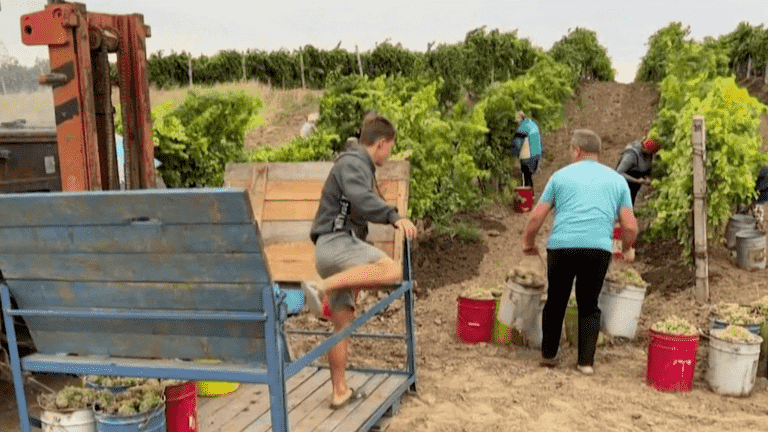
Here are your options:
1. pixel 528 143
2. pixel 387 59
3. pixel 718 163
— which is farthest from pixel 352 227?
pixel 387 59

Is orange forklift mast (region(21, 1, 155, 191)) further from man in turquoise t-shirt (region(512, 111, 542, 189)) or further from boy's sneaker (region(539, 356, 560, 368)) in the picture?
man in turquoise t-shirt (region(512, 111, 542, 189))

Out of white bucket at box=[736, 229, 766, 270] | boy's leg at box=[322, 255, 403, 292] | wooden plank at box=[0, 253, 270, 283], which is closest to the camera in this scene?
wooden plank at box=[0, 253, 270, 283]

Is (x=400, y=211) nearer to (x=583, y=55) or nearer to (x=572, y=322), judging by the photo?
(x=572, y=322)

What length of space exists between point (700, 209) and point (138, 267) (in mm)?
5504

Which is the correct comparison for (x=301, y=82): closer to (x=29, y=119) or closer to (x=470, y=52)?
(x=470, y=52)

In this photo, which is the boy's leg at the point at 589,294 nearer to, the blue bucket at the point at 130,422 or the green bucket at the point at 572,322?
the green bucket at the point at 572,322

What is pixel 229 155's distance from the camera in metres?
9.27

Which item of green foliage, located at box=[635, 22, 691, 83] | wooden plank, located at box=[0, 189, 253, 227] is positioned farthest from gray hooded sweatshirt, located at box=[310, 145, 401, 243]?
green foliage, located at box=[635, 22, 691, 83]

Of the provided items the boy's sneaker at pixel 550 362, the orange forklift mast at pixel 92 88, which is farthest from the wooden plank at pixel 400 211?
the orange forklift mast at pixel 92 88

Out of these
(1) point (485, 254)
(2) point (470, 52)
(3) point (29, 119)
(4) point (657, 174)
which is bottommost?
(1) point (485, 254)

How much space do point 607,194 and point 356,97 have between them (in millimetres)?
4092

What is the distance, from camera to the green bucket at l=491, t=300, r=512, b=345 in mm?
6215

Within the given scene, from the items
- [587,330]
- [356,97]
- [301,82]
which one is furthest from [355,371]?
[301,82]

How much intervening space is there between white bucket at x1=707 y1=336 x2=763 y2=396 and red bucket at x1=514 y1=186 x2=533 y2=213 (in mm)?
7531
